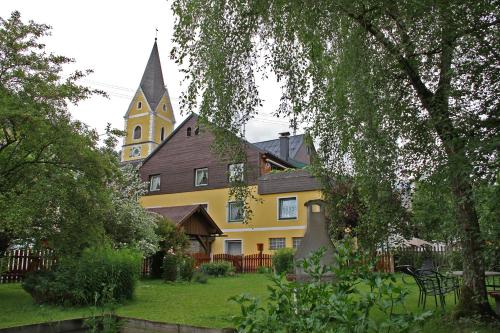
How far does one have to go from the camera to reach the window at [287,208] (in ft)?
95.8

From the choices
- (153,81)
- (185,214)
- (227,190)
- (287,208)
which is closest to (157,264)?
(185,214)

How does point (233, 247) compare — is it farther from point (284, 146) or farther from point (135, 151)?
point (135, 151)

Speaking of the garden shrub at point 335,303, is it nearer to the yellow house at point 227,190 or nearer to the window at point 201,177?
the yellow house at point 227,190

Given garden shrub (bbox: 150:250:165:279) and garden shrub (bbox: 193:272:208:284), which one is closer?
garden shrub (bbox: 193:272:208:284)

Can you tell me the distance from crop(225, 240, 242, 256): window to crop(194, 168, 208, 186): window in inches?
182

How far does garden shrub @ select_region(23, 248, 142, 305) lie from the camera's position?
963cm

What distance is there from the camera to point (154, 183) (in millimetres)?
36062

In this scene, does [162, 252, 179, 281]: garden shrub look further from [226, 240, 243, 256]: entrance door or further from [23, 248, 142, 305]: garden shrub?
[226, 240, 243, 256]: entrance door

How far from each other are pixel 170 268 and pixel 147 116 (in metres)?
38.9

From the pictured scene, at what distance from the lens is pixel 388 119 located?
6.06 metres

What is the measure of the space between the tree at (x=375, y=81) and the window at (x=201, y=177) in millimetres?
25412

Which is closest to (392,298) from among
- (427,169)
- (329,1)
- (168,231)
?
(427,169)

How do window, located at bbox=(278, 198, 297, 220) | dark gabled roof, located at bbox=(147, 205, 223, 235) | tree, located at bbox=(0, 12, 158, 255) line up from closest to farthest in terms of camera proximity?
tree, located at bbox=(0, 12, 158, 255), dark gabled roof, located at bbox=(147, 205, 223, 235), window, located at bbox=(278, 198, 297, 220)

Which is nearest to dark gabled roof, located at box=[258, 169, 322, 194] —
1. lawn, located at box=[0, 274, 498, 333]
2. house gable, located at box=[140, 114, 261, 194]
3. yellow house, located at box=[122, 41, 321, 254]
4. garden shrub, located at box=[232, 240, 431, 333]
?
yellow house, located at box=[122, 41, 321, 254]
